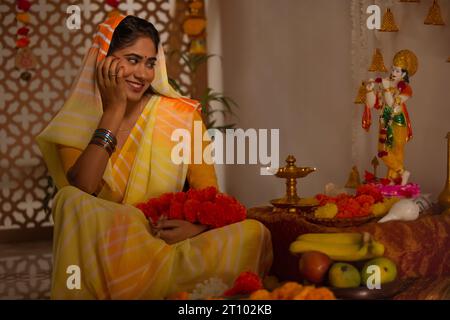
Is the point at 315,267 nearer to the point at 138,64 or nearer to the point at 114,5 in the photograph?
the point at 138,64

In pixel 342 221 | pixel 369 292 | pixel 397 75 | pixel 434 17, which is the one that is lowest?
pixel 369 292

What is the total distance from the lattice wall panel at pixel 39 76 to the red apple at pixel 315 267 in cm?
318

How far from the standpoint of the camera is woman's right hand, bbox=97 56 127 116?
233cm

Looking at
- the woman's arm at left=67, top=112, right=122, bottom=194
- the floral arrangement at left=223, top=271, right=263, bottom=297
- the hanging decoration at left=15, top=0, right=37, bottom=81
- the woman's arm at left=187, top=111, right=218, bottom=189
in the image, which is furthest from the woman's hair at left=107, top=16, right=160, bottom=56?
the hanging decoration at left=15, top=0, right=37, bottom=81

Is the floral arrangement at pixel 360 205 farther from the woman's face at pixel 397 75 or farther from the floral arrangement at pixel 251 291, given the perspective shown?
the floral arrangement at pixel 251 291

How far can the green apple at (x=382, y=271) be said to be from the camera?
6.75 feet

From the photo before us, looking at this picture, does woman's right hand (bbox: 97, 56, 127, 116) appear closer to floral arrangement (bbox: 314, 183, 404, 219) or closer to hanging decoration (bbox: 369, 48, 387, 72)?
floral arrangement (bbox: 314, 183, 404, 219)

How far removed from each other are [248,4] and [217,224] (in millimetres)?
2541

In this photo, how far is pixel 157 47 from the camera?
246cm

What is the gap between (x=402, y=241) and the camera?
2402 mm

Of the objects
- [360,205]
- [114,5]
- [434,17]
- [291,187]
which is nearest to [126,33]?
[291,187]

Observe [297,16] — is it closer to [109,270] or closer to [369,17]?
[369,17]

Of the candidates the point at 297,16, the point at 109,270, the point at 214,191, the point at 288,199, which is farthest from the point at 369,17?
the point at 109,270

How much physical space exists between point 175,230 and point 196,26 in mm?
2991
